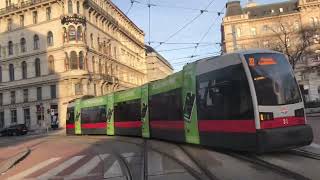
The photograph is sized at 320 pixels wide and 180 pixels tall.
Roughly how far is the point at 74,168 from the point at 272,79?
20.9ft

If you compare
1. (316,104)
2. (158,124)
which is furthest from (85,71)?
(158,124)

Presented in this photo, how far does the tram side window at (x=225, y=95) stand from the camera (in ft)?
45.3

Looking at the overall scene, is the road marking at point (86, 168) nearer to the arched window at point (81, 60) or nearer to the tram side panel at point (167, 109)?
the tram side panel at point (167, 109)

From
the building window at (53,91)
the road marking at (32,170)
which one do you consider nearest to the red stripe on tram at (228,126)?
the road marking at (32,170)

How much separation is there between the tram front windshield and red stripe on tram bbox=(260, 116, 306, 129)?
455 mm

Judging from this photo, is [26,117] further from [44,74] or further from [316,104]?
[316,104]

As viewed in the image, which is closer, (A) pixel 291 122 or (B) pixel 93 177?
(B) pixel 93 177

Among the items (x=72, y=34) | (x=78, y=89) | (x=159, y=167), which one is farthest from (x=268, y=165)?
(x=72, y=34)

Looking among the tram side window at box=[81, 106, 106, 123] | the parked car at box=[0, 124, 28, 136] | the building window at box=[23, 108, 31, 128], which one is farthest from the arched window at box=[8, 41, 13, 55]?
the tram side window at box=[81, 106, 106, 123]

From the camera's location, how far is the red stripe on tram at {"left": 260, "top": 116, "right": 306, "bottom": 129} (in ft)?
43.3

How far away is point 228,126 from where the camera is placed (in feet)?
47.6

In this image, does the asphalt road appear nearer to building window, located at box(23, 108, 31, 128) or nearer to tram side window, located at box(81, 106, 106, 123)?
tram side window, located at box(81, 106, 106, 123)

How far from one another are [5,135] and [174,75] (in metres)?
45.5

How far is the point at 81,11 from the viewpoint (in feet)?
226
